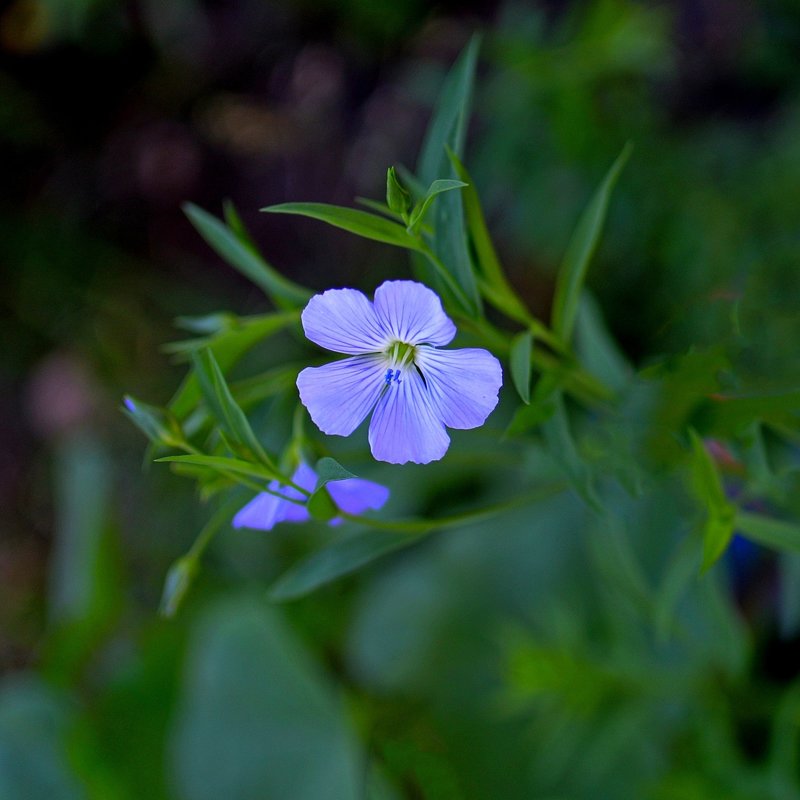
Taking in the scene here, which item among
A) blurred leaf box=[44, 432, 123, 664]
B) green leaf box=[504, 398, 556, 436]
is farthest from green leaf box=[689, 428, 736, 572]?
blurred leaf box=[44, 432, 123, 664]

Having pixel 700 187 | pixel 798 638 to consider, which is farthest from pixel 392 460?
pixel 700 187

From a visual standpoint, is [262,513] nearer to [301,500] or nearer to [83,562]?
[301,500]

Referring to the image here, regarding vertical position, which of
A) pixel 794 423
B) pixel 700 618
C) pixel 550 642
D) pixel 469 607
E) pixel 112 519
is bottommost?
pixel 112 519

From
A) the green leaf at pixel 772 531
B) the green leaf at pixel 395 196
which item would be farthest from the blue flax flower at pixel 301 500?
the green leaf at pixel 772 531

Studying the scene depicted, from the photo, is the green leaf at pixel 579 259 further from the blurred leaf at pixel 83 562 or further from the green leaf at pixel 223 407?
the blurred leaf at pixel 83 562

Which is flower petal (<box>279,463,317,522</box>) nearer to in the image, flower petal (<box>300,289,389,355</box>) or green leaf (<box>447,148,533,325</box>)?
flower petal (<box>300,289,389,355</box>)

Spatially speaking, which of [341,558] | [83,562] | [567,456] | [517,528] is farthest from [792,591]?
[83,562]

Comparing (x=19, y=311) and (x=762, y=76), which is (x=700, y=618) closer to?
(x=762, y=76)
